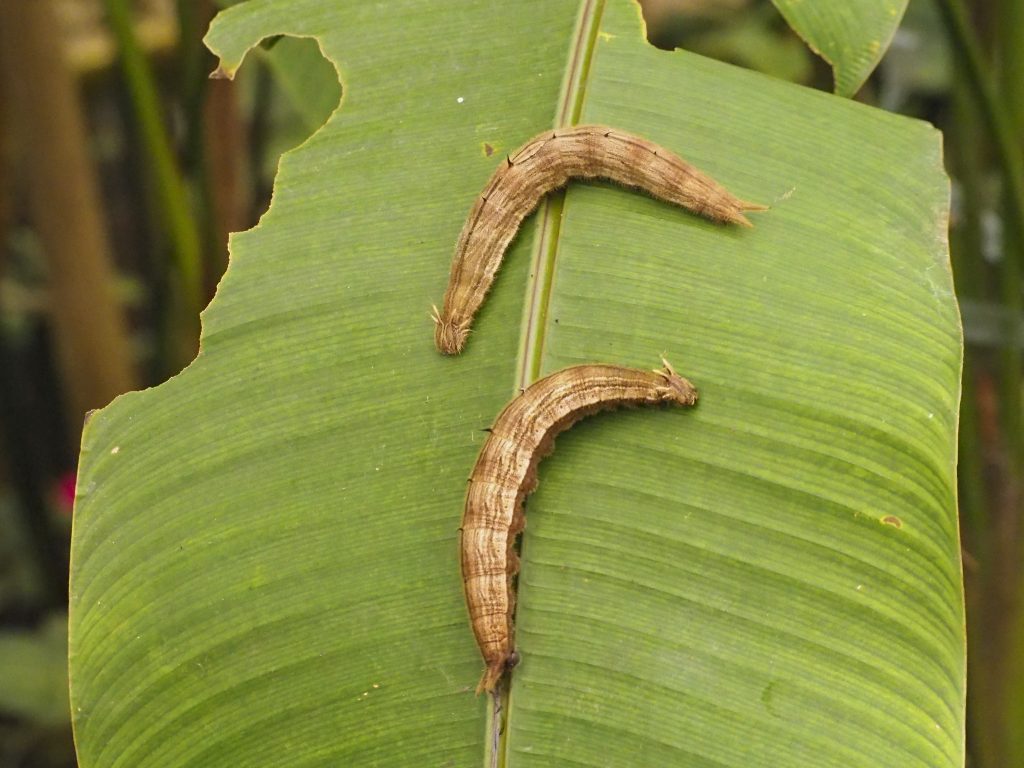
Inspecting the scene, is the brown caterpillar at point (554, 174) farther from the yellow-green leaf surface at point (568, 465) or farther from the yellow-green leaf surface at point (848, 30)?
the yellow-green leaf surface at point (848, 30)

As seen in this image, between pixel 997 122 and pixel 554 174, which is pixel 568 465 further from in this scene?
pixel 997 122

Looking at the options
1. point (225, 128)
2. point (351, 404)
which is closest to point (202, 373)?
point (351, 404)

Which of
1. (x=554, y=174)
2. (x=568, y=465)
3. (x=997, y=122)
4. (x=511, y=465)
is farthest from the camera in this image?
(x=997, y=122)

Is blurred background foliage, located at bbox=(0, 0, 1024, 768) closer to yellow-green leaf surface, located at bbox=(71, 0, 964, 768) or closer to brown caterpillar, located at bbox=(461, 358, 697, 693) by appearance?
yellow-green leaf surface, located at bbox=(71, 0, 964, 768)

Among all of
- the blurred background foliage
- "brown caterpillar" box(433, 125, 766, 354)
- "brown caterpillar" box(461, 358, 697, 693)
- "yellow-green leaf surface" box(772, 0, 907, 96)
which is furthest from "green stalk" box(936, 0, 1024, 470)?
"brown caterpillar" box(461, 358, 697, 693)

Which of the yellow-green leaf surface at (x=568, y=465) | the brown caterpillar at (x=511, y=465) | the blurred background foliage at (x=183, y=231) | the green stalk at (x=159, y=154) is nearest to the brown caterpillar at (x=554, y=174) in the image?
the yellow-green leaf surface at (x=568, y=465)

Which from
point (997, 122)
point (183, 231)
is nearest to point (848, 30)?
point (997, 122)
